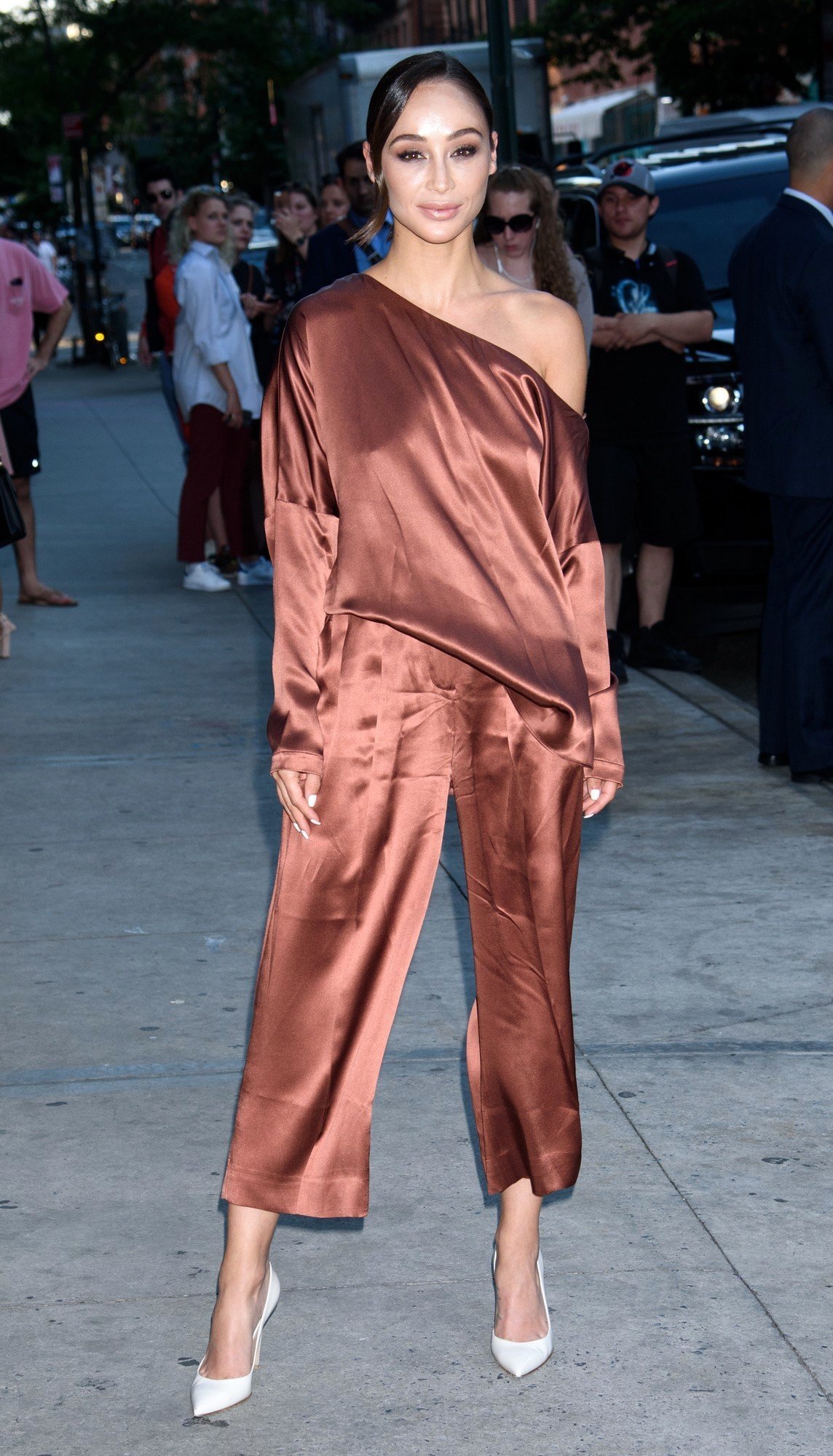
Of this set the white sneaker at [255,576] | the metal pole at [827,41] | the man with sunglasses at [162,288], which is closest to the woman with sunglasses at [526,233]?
the white sneaker at [255,576]

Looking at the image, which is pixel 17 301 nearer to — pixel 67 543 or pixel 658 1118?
pixel 67 543

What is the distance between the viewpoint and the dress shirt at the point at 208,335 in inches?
413

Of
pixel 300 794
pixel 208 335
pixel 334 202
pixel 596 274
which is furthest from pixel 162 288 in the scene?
pixel 300 794

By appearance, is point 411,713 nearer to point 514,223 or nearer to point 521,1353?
point 521,1353

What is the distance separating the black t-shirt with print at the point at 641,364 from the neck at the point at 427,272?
17.3 ft

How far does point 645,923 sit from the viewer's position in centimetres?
521

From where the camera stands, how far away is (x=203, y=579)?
1077cm

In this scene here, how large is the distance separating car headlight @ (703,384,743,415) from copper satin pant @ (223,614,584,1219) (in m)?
5.76

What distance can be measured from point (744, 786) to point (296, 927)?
3805mm

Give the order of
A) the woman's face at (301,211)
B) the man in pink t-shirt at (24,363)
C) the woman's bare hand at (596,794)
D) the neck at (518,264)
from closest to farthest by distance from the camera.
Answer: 1. the woman's bare hand at (596,794)
2. the neck at (518,264)
3. the man in pink t-shirt at (24,363)
4. the woman's face at (301,211)

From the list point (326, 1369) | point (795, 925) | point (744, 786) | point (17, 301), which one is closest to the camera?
point (326, 1369)

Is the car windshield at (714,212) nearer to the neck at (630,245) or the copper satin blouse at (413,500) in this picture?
the neck at (630,245)

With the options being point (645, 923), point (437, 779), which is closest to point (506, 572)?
point (437, 779)

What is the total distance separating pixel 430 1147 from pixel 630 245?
5314mm
